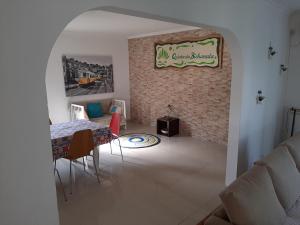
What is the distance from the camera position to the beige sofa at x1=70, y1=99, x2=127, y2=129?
5.12 metres

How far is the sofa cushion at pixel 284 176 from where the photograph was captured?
69.6 inches

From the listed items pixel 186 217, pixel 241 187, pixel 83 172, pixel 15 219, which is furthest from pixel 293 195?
pixel 83 172

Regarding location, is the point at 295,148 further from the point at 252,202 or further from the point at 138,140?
the point at 138,140

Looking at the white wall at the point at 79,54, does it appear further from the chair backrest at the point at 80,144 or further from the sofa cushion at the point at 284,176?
the sofa cushion at the point at 284,176

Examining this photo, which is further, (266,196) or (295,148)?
(295,148)

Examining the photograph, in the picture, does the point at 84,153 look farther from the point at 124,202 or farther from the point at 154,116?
the point at 154,116

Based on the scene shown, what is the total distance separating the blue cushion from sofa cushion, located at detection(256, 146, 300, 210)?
4342 mm

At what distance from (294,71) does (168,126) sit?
2.58 meters

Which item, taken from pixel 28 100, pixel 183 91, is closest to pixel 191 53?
pixel 183 91

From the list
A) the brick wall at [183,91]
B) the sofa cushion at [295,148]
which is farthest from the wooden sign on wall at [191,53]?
the sofa cushion at [295,148]

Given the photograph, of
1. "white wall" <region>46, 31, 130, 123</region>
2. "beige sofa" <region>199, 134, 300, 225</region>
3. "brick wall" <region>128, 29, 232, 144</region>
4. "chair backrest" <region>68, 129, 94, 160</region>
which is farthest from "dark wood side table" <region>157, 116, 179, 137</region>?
"beige sofa" <region>199, 134, 300, 225</region>

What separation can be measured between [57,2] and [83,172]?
2831mm

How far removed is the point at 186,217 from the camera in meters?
2.37

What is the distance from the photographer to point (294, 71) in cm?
368
